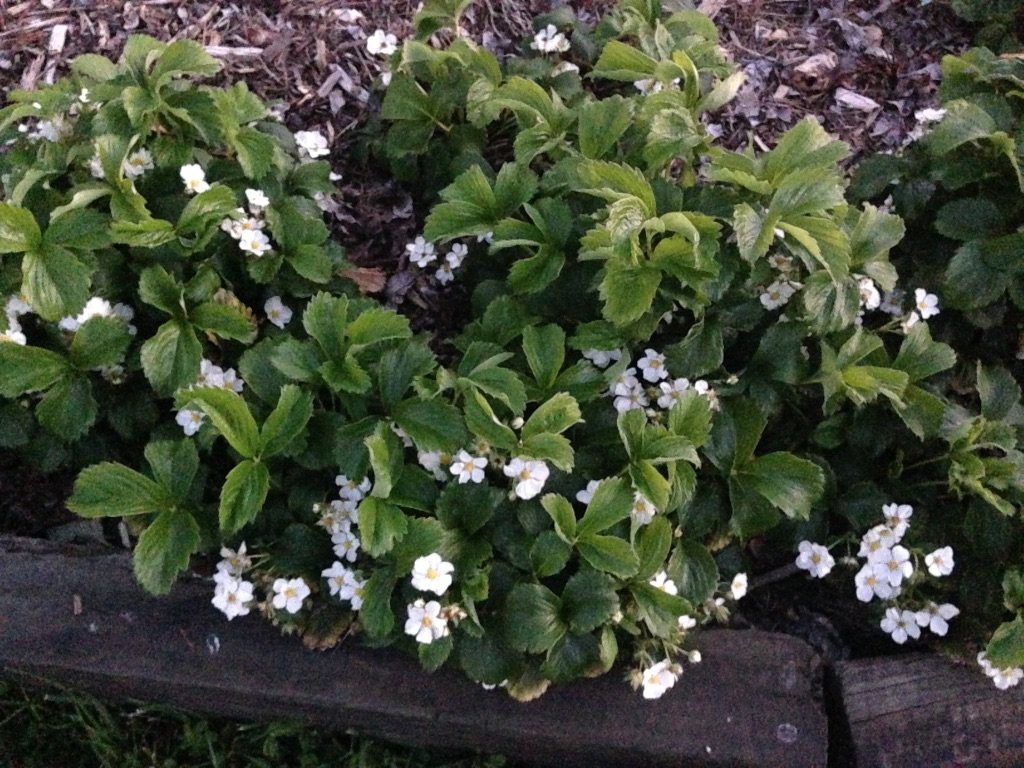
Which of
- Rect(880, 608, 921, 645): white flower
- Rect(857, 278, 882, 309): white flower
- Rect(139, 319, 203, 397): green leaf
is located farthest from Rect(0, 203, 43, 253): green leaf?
Rect(880, 608, 921, 645): white flower

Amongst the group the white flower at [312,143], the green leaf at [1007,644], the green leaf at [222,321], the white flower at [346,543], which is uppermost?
the white flower at [312,143]

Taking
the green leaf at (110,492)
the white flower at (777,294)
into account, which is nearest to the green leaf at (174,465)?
the green leaf at (110,492)

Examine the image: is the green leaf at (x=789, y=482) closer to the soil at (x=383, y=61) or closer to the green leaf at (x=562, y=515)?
the green leaf at (x=562, y=515)

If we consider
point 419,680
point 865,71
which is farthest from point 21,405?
point 865,71

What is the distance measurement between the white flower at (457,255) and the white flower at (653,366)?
24.1 inches

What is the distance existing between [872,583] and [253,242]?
5.09 ft

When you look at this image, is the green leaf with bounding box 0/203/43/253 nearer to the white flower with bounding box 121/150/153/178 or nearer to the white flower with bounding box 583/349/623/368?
the white flower with bounding box 121/150/153/178

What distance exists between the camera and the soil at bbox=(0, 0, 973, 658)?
106 inches

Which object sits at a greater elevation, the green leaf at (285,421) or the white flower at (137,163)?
the white flower at (137,163)

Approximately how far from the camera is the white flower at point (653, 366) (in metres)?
2.09

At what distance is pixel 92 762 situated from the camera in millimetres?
2348

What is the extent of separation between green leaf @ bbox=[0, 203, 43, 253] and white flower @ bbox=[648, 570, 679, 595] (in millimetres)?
1470

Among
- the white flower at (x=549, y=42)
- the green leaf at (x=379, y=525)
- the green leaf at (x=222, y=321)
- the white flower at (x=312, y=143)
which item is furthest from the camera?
the white flower at (x=549, y=42)

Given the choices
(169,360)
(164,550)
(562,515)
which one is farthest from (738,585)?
(169,360)
